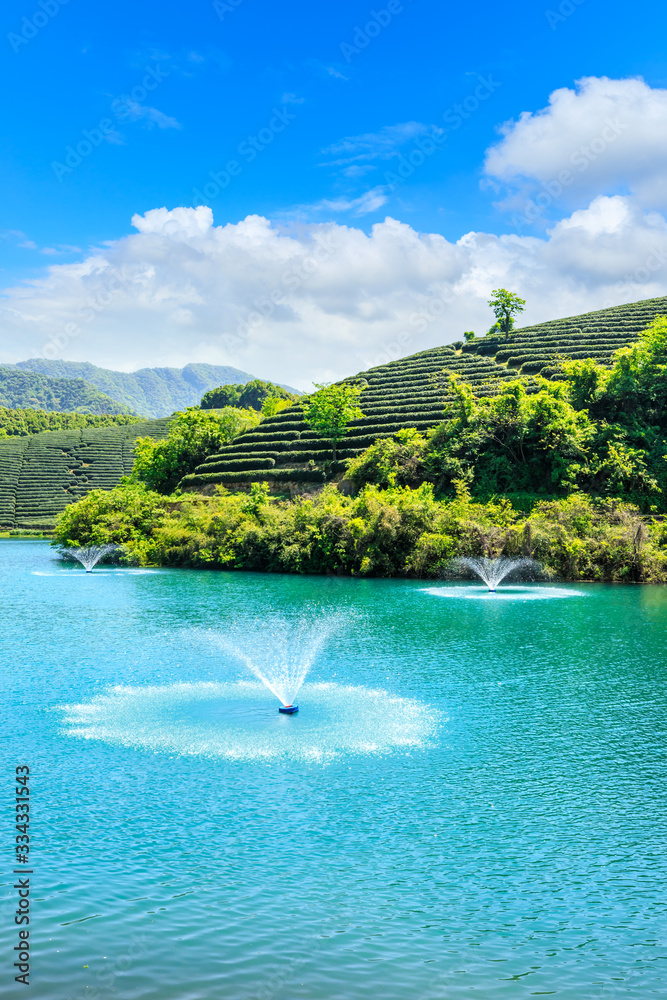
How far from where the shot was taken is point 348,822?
11078 millimetres

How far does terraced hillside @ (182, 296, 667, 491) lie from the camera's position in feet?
239

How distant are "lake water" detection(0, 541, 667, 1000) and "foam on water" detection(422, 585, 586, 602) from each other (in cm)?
1281

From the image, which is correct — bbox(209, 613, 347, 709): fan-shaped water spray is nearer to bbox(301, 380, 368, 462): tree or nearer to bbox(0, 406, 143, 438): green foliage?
bbox(301, 380, 368, 462): tree

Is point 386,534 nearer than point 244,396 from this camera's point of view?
Yes

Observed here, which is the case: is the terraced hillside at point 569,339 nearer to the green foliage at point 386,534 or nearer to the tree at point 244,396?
the green foliage at point 386,534

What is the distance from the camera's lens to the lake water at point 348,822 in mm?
7535

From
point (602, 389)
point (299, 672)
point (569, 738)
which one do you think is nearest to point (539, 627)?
point (299, 672)

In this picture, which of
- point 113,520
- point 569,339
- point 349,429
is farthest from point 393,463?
point 569,339

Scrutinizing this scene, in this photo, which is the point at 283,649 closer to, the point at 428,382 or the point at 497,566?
the point at 497,566

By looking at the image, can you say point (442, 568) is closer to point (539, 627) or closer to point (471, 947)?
point (539, 627)

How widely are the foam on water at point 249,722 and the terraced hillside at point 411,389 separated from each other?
51704mm

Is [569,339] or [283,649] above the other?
[569,339]

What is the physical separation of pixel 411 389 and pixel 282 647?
6201 cm

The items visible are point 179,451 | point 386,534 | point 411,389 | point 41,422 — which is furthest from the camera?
point 41,422
